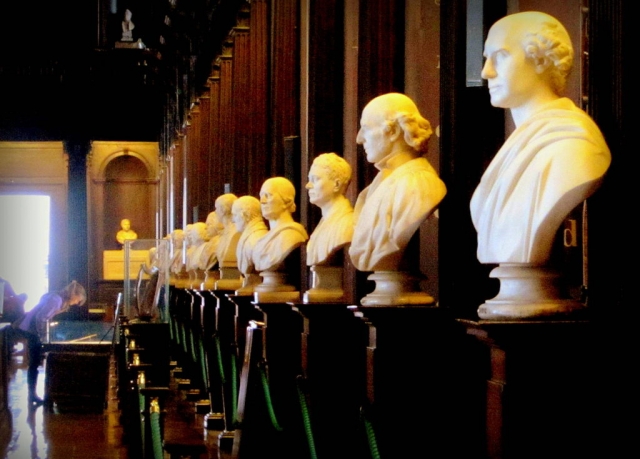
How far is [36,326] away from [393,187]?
32.0 ft

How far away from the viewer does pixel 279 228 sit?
7016 millimetres

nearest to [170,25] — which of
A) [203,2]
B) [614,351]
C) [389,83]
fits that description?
[203,2]

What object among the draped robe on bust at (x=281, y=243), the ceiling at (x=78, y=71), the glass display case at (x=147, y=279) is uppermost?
the ceiling at (x=78, y=71)

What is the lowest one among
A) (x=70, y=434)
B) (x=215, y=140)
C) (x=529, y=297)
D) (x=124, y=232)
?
(x=70, y=434)

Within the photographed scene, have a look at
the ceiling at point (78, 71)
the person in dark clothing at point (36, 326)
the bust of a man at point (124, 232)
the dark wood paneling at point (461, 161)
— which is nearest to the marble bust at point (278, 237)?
the dark wood paneling at point (461, 161)

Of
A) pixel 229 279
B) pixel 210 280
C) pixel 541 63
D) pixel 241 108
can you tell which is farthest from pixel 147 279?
pixel 541 63

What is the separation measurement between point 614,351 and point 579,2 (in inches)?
56.3

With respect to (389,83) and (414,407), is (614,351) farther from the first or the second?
(389,83)

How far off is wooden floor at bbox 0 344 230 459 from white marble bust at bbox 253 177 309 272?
1451 mm

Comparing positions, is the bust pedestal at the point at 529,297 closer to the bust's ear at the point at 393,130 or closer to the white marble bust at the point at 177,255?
the bust's ear at the point at 393,130

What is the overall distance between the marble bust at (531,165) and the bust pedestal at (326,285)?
2.38 m

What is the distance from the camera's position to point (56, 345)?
38.3 ft

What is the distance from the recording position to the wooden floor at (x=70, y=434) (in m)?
8.38

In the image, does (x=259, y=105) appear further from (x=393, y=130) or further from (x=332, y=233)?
(x=393, y=130)
